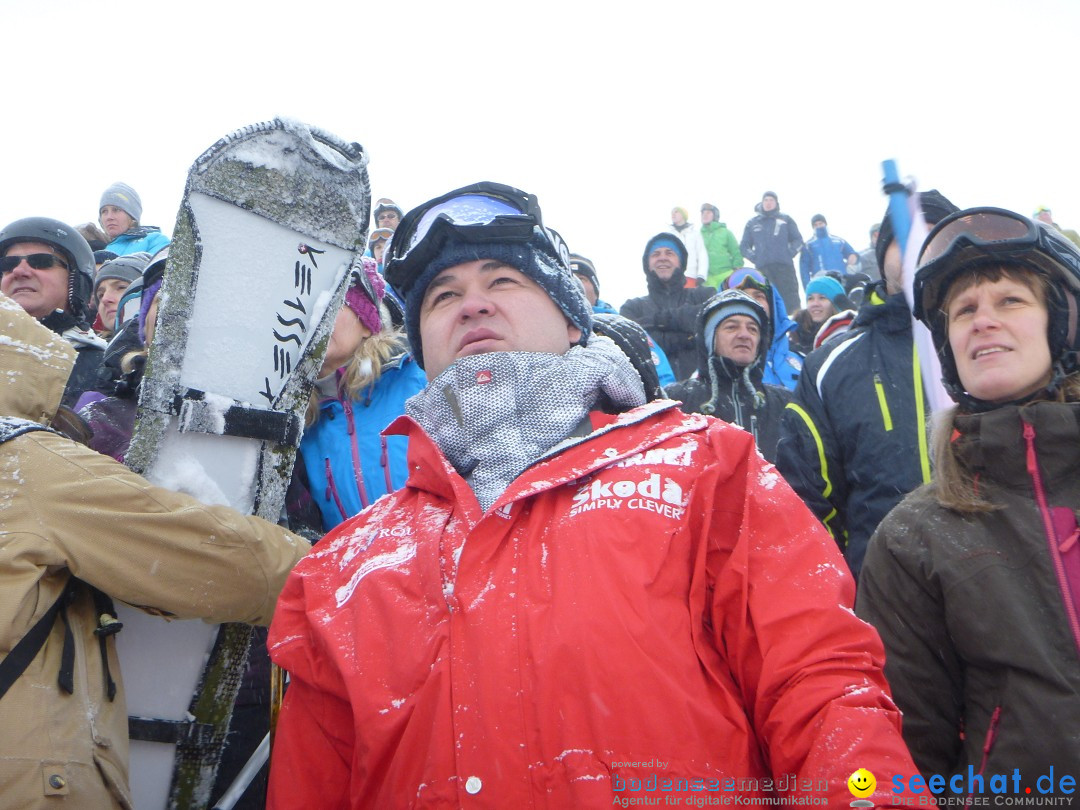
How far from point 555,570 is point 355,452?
5.60ft

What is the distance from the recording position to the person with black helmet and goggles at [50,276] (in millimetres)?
4363

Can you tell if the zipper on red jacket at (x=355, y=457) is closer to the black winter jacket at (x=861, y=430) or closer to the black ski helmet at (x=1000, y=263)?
the black winter jacket at (x=861, y=430)

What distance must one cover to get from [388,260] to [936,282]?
67.7 inches

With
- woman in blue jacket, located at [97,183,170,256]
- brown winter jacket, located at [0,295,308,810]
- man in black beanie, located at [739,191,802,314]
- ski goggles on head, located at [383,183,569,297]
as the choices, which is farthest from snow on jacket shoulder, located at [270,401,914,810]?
man in black beanie, located at [739,191,802,314]

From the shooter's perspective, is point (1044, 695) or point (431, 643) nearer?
point (431, 643)

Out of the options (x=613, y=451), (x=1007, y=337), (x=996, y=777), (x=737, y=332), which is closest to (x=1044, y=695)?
(x=996, y=777)

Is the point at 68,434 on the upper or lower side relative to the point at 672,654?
upper

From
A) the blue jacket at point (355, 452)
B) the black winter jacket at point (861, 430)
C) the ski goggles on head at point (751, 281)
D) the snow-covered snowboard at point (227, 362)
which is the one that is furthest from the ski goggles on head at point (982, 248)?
the ski goggles on head at point (751, 281)

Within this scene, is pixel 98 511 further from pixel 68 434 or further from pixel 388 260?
pixel 388 260

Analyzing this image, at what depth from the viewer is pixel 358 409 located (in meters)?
3.29

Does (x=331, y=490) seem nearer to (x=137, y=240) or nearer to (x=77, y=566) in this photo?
(x=77, y=566)

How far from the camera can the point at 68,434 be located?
245cm

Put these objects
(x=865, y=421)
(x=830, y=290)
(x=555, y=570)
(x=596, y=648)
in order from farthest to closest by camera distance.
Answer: (x=830, y=290)
(x=865, y=421)
(x=555, y=570)
(x=596, y=648)

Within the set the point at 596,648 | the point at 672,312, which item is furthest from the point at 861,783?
the point at 672,312
